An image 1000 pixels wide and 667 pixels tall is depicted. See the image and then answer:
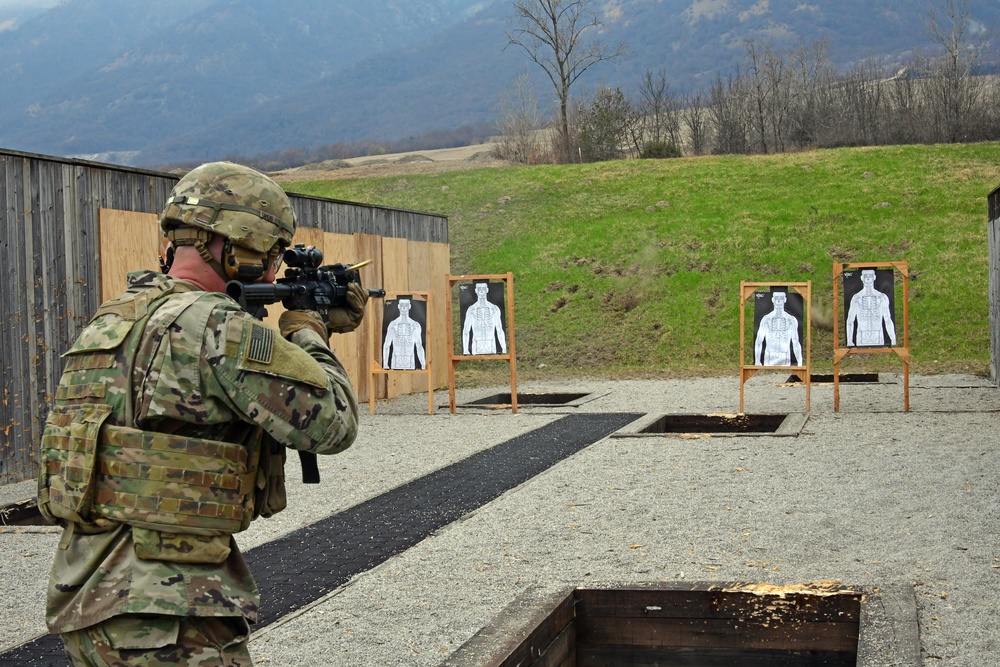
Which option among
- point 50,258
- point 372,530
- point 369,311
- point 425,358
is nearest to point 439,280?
point 369,311

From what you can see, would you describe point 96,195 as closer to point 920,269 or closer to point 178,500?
point 178,500

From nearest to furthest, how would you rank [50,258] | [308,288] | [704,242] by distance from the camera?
[308,288], [50,258], [704,242]

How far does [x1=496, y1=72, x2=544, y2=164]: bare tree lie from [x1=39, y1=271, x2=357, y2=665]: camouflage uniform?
50858 millimetres

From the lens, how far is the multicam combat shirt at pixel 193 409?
103 inches

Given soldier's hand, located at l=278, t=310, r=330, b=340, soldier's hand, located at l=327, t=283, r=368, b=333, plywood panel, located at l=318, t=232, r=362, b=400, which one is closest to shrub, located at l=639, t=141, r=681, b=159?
plywood panel, located at l=318, t=232, r=362, b=400

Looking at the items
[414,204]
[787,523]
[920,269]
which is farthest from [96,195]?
[414,204]

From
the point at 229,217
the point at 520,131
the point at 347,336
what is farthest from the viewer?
the point at 520,131

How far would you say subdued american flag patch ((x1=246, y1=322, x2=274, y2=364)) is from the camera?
2.63 metres

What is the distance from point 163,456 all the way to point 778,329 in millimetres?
13287

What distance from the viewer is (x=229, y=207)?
2865 mm

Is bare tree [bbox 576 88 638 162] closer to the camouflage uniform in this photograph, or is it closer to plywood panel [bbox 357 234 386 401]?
plywood panel [bbox 357 234 386 401]

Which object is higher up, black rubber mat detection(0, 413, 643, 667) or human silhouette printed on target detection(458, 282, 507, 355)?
human silhouette printed on target detection(458, 282, 507, 355)

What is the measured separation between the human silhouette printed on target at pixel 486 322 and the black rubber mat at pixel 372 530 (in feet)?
10.8

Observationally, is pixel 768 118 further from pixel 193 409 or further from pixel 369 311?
pixel 193 409
